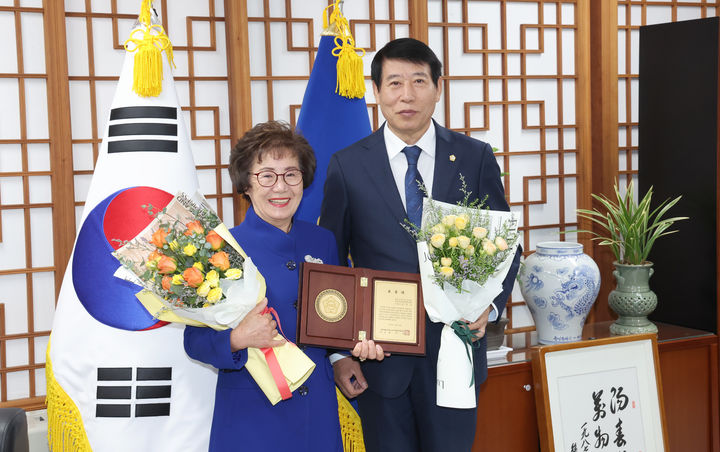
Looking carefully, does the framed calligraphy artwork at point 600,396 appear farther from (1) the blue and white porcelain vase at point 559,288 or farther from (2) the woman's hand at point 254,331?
(2) the woman's hand at point 254,331

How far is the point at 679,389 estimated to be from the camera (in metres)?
2.95

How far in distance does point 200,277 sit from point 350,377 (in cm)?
61

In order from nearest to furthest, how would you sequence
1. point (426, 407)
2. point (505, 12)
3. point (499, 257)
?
point (499, 257), point (426, 407), point (505, 12)

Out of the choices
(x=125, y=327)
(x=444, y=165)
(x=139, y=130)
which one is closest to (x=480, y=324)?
(x=444, y=165)

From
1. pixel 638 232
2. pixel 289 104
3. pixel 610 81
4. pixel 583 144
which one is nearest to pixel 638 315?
pixel 638 232

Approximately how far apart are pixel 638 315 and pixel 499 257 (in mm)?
1522

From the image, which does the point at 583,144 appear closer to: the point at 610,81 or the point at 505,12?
the point at 610,81

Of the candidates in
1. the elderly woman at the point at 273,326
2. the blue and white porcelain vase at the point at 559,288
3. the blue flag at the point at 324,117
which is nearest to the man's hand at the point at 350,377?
the elderly woman at the point at 273,326

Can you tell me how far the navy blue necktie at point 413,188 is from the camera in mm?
1869

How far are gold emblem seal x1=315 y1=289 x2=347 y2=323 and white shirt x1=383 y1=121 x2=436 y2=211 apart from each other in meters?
0.38

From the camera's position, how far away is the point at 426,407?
1852 mm

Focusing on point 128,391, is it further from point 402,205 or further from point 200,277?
point 402,205

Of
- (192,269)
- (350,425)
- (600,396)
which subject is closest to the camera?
(192,269)

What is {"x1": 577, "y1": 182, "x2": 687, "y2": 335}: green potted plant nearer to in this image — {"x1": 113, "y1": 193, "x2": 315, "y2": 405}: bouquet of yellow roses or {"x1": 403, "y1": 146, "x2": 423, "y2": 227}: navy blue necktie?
{"x1": 403, "y1": 146, "x2": 423, "y2": 227}: navy blue necktie
